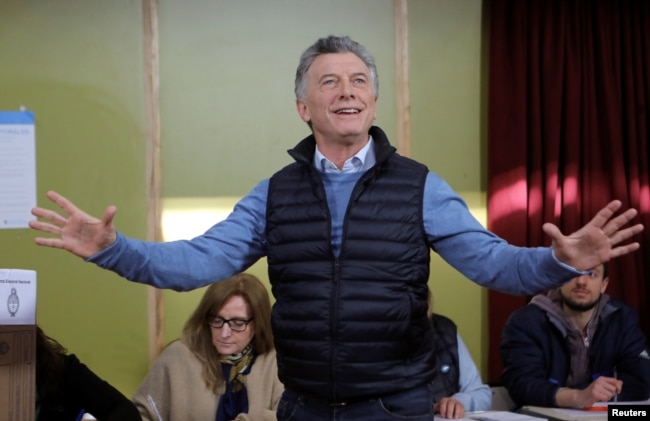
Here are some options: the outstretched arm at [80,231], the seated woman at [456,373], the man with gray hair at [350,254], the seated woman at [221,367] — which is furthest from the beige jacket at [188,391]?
the outstretched arm at [80,231]

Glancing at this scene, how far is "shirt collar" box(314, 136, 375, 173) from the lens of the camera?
7.02 feet

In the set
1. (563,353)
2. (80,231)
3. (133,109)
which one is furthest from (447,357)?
(80,231)

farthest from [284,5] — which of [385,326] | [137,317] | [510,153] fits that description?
[385,326]

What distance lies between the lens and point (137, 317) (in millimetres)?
4438

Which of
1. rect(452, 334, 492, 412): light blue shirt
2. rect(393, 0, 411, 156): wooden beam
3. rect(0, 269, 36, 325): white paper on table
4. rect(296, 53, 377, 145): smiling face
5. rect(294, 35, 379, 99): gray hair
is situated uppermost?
rect(393, 0, 411, 156): wooden beam

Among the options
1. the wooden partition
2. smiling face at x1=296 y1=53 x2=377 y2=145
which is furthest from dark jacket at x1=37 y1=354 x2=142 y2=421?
smiling face at x1=296 y1=53 x2=377 y2=145

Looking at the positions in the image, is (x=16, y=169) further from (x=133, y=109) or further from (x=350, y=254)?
(x=350, y=254)

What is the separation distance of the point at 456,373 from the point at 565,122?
161cm

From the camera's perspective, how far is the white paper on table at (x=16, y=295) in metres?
A: 2.25

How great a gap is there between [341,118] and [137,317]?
2599 mm

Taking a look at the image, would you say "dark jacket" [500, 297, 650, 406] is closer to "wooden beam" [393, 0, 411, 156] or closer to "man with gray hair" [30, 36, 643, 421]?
"wooden beam" [393, 0, 411, 156]

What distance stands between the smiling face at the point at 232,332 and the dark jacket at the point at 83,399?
0.57m

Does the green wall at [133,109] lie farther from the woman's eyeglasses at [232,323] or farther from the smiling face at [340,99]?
the smiling face at [340,99]

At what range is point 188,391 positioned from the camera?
11.8ft
